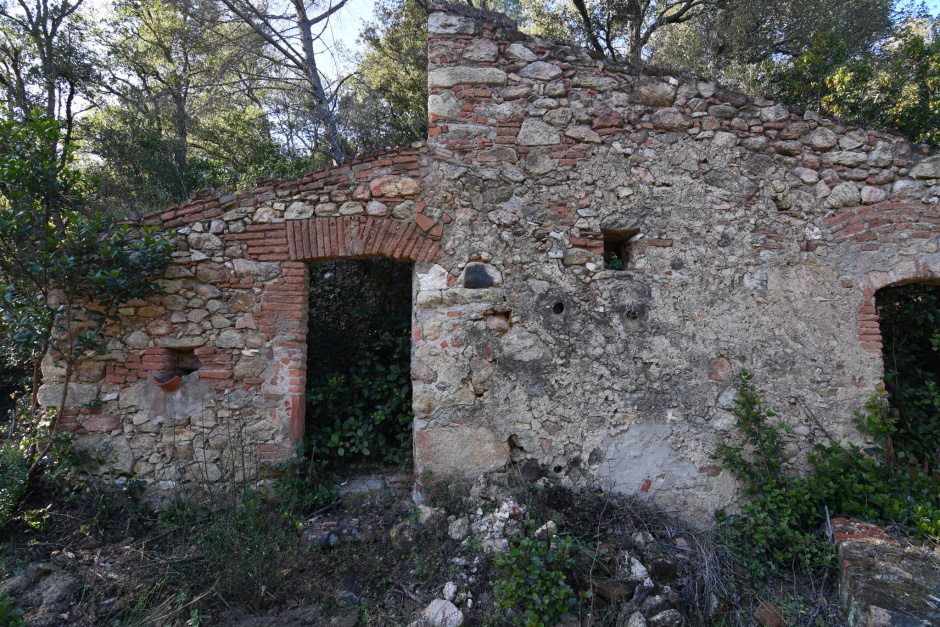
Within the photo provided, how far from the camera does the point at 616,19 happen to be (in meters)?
9.21

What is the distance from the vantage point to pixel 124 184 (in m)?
8.73

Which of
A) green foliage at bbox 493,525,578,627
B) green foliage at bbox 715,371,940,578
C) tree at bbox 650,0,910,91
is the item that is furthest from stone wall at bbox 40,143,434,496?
tree at bbox 650,0,910,91

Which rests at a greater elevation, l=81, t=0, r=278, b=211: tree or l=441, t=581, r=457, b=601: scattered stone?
l=81, t=0, r=278, b=211: tree

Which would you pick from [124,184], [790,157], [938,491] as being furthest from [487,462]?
[124,184]

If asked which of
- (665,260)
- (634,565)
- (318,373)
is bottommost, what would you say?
(634,565)

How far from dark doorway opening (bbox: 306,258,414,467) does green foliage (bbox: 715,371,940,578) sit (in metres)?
2.65

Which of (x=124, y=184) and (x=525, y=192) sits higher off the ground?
(x=124, y=184)

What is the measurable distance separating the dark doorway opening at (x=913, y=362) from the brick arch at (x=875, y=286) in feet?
1.53

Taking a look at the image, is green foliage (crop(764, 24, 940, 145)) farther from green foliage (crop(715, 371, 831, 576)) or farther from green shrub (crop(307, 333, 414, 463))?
green shrub (crop(307, 333, 414, 463))

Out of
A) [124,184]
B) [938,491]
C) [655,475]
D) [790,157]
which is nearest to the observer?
[938,491]

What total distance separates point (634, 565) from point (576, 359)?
57.6 inches

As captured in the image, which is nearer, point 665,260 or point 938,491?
point 938,491

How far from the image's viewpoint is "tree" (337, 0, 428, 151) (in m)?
8.88

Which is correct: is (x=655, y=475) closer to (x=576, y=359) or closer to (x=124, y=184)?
(x=576, y=359)
